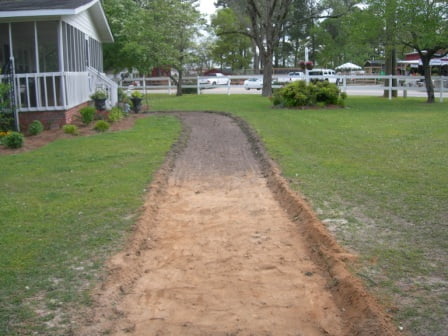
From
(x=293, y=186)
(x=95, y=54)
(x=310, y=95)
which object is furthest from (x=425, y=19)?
(x=293, y=186)

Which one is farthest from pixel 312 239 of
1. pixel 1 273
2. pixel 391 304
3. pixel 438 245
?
pixel 1 273

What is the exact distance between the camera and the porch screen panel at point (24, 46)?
52.0 ft

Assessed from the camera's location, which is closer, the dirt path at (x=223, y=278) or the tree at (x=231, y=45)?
the dirt path at (x=223, y=278)

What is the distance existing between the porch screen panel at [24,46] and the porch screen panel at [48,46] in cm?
21

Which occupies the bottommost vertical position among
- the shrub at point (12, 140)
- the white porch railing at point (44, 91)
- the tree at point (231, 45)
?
the shrub at point (12, 140)

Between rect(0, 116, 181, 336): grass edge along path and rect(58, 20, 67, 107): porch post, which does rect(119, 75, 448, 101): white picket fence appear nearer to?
rect(58, 20, 67, 107): porch post

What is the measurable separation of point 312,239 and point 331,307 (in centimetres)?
162

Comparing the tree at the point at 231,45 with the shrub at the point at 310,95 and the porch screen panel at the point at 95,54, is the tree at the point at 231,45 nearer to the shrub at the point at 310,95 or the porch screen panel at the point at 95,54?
the porch screen panel at the point at 95,54

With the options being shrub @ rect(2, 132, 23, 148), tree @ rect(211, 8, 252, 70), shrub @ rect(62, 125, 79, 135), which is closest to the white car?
tree @ rect(211, 8, 252, 70)

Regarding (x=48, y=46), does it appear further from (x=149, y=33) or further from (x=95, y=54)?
(x=149, y=33)

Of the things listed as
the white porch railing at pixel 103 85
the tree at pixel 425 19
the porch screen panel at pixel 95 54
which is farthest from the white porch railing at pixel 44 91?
the tree at pixel 425 19

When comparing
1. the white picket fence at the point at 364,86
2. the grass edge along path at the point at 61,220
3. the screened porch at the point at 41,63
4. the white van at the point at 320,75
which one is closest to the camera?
the grass edge along path at the point at 61,220

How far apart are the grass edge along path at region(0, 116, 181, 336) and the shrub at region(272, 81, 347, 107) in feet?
33.7

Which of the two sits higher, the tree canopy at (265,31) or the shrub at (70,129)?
the tree canopy at (265,31)
